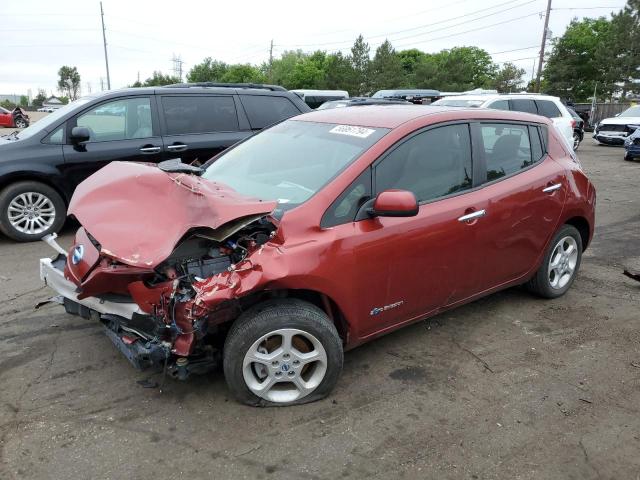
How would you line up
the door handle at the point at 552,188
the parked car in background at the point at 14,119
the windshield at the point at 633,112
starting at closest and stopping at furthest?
the door handle at the point at 552,188, the windshield at the point at 633,112, the parked car in background at the point at 14,119

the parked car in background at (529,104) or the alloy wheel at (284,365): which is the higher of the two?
the parked car in background at (529,104)

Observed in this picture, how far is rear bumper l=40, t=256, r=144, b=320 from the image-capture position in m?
2.88

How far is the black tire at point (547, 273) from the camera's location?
444 centimetres

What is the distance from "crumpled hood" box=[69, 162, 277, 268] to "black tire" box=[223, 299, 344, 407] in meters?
0.55

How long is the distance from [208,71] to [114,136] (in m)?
84.6

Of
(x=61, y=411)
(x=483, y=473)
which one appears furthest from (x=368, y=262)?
(x=61, y=411)

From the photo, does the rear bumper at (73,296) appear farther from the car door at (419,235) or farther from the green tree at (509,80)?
the green tree at (509,80)

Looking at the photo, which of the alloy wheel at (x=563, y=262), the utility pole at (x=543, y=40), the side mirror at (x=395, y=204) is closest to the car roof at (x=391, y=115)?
the side mirror at (x=395, y=204)

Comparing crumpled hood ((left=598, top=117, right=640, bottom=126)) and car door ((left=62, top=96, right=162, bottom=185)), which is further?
crumpled hood ((left=598, top=117, right=640, bottom=126))

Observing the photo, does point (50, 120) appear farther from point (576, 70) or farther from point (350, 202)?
point (576, 70)

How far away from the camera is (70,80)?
10744 cm

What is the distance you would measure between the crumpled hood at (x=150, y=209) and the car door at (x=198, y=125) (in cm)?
367

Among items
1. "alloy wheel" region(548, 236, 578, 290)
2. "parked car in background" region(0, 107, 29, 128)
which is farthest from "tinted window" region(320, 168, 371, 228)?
"parked car in background" region(0, 107, 29, 128)

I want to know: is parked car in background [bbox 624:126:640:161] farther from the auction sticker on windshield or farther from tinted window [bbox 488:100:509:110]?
the auction sticker on windshield
